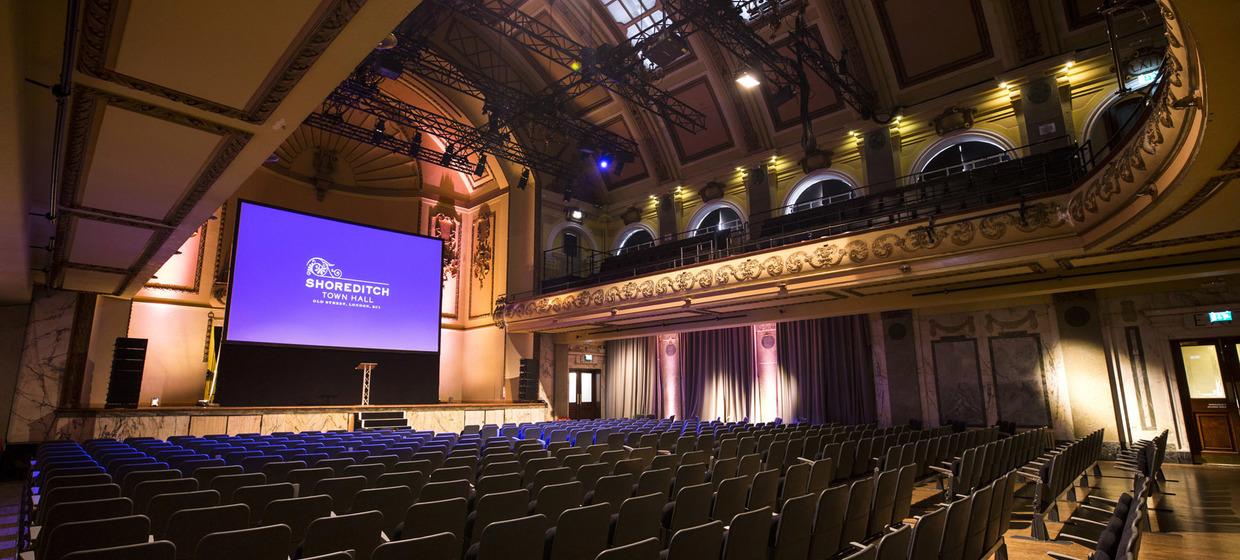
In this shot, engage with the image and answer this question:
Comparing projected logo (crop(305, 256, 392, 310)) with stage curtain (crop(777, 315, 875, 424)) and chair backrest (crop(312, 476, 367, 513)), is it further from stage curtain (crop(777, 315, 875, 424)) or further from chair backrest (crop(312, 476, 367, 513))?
stage curtain (crop(777, 315, 875, 424))

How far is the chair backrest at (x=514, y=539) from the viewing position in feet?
8.52

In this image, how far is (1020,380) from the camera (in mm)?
11148

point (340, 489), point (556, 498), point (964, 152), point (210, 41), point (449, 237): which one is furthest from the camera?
point (449, 237)

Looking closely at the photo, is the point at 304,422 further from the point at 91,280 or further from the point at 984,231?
the point at 984,231

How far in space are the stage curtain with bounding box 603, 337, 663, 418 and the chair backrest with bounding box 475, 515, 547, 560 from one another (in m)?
14.6

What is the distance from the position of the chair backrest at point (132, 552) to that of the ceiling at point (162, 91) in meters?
2.57

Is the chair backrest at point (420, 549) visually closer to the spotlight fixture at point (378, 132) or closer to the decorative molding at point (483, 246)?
the spotlight fixture at point (378, 132)

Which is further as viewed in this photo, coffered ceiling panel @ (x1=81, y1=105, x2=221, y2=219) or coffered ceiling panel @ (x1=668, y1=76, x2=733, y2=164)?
coffered ceiling panel @ (x1=668, y1=76, x2=733, y2=164)

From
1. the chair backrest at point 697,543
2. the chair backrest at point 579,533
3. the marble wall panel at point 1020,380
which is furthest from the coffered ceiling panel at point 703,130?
the chair backrest at point 697,543

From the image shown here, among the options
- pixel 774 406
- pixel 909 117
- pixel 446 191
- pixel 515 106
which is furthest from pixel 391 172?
pixel 909 117

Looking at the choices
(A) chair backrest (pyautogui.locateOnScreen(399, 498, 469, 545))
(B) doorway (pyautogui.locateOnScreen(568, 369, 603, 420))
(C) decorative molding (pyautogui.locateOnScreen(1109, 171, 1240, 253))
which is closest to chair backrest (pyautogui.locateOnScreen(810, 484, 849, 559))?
(A) chair backrest (pyautogui.locateOnScreen(399, 498, 469, 545))

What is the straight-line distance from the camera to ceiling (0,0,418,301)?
312cm

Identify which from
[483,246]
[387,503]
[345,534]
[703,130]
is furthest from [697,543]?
[483,246]

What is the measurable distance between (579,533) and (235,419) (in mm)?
10153
